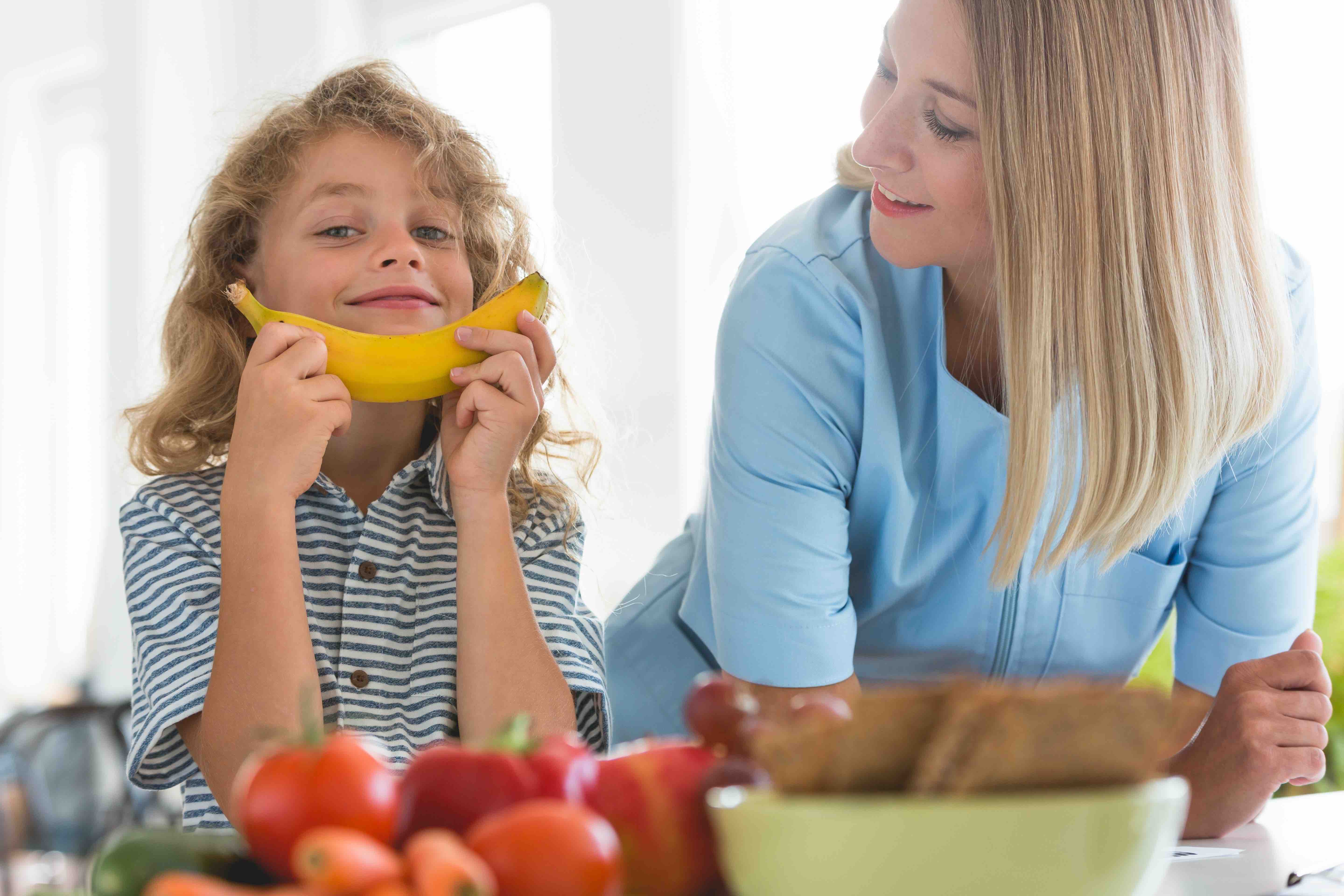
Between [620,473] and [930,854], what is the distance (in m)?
1.94

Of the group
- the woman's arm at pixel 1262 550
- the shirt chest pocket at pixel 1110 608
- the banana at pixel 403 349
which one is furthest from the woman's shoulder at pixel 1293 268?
the banana at pixel 403 349

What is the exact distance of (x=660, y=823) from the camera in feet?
1.55

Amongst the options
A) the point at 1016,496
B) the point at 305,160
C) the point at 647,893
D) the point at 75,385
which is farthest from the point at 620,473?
the point at 75,385

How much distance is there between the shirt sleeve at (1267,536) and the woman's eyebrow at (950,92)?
46 cm

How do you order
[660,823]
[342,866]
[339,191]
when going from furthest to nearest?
1. [339,191]
2. [660,823]
3. [342,866]

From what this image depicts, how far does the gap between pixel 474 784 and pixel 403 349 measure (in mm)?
817

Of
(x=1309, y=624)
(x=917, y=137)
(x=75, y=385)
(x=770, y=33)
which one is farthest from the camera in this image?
(x=770, y=33)

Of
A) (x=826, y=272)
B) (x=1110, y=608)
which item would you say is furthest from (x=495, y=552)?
(x=1110, y=608)

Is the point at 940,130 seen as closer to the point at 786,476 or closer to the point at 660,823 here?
the point at 786,476

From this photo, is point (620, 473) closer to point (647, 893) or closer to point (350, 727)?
point (350, 727)

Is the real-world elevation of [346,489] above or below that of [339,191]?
below

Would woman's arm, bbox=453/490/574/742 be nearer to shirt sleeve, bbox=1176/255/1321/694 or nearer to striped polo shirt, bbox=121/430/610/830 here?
striped polo shirt, bbox=121/430/610/830

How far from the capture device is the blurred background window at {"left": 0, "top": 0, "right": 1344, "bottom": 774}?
10.8 feet

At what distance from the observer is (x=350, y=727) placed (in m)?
1.22
